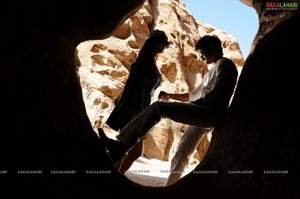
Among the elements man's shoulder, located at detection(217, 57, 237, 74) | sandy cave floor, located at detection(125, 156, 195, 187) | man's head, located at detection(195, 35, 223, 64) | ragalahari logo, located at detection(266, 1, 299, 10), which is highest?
ragalahari logo, located at detection(266, 1, 299, 10)

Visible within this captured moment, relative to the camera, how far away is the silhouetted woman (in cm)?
312

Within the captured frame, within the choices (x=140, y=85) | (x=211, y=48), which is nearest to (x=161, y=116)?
(x=140, y=85)

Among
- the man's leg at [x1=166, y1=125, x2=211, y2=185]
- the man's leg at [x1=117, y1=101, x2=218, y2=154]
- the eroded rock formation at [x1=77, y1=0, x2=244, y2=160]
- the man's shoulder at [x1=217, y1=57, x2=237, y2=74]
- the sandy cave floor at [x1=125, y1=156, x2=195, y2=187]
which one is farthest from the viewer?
the eroded rock formation at [x1=77, y1=0, x2=244, y2=160]

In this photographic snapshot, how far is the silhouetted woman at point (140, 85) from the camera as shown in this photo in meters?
3.12

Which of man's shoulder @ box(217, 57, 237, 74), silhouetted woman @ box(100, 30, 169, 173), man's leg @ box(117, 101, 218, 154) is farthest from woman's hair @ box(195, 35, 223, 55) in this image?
man's leg @ box(117, 101, 218, 154)

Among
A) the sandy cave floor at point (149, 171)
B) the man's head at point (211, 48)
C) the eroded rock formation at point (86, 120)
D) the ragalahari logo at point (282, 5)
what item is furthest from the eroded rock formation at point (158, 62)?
the eroded rock formation at point (86, 120)

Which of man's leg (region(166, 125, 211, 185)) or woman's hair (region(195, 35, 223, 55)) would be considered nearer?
woman's hair (region(195, 35, 223, 55))

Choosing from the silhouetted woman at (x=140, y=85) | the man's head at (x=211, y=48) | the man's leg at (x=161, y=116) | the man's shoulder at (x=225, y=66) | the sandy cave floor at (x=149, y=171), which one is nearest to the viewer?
the man's leg at (x=161, y=116)

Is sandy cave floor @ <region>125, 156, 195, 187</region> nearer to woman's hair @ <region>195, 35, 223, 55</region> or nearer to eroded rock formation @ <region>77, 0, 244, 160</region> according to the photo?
eroded rock formation @ <region>77, 0, 244, 160</region>

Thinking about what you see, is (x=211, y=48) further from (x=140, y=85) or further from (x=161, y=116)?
(x=161, y=116)

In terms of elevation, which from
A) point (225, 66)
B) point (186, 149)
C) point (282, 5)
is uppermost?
point (282, 5)

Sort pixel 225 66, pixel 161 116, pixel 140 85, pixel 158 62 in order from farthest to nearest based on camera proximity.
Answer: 1. pixel 158 62
2. pixel 140 85
3. pixel 225 66
4. pixel 161 116

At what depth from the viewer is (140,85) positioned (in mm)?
3223

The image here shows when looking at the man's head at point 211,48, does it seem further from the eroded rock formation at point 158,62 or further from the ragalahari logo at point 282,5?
the eroded rock formation at point 158,62
